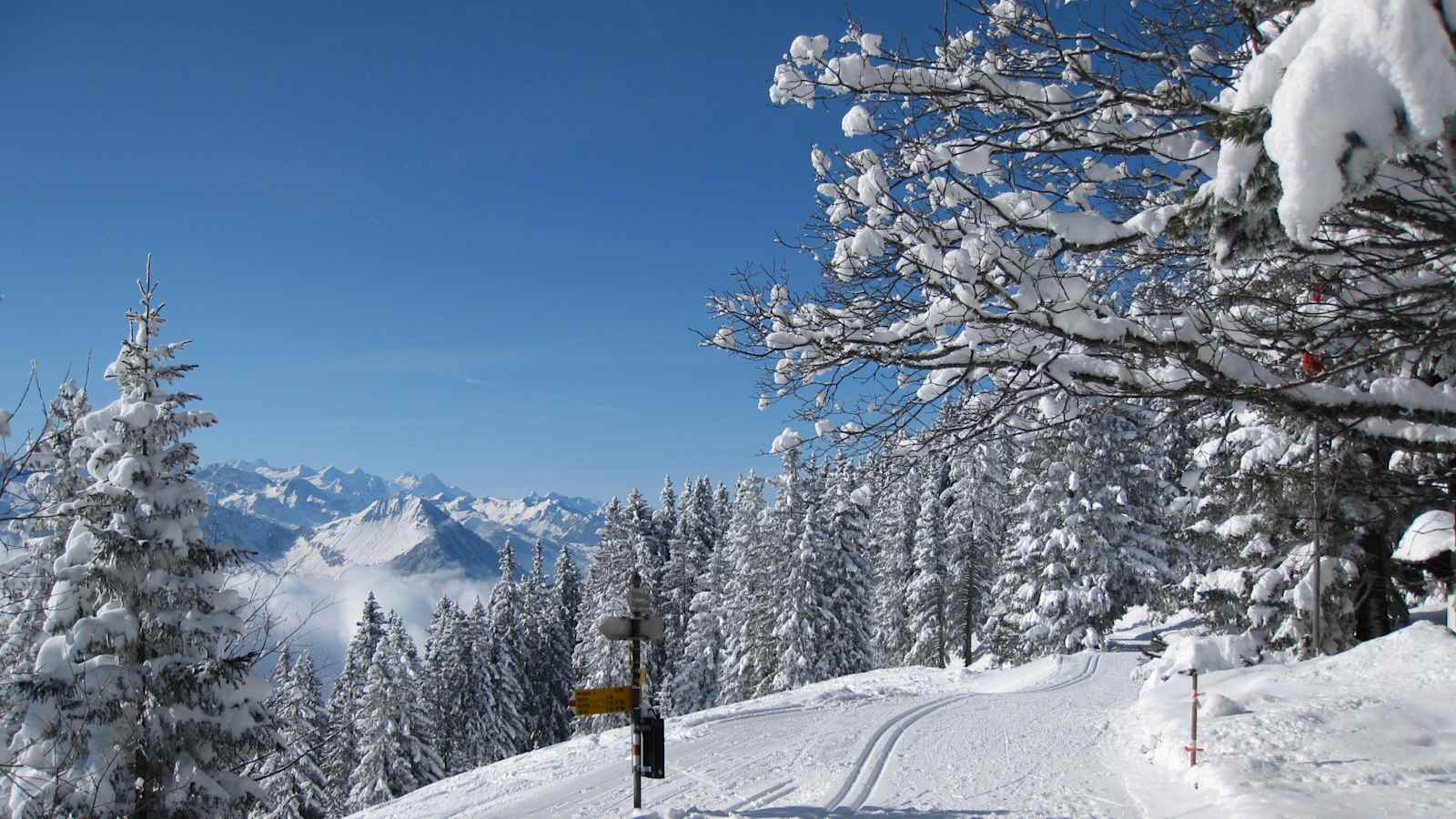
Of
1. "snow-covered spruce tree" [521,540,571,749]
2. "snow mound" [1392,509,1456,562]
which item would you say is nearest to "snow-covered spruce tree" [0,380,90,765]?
"snow mound" [1392,509,1456,562]

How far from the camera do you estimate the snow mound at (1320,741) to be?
709cm

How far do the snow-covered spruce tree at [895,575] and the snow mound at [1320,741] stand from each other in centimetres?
3013

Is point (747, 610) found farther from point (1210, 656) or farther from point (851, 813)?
point (851, 813)

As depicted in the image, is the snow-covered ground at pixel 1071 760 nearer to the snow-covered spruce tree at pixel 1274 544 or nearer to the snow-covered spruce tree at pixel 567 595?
the snow-covered spruce tree at pixel 1274 544

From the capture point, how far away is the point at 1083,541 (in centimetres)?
2550

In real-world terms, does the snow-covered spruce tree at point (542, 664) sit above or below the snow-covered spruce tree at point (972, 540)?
below

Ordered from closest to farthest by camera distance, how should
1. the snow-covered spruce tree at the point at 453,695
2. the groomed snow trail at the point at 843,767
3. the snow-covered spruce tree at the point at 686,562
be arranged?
the groomed snow trail at the point at 843,767 < the snow-covered spruce tree at the point at 453,695 < the snow-covered spruce tree at the point at 686,562

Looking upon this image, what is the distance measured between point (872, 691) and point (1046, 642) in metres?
9.27

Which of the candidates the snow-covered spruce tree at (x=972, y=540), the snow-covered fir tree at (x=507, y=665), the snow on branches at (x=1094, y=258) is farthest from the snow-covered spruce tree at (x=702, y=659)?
the snow on branches at (x=1094, y=258)

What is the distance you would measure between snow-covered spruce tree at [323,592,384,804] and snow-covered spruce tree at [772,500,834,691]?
60.3 ft

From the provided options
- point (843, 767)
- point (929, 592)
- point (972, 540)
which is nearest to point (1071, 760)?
point (843, 767)

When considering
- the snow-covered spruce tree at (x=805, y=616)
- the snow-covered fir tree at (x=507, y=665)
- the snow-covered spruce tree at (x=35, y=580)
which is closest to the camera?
the snow-covered spruce tree at (x=35, y=580)

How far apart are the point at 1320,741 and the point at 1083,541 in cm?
1759

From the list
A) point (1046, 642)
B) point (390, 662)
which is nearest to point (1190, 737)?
point (1046, 642)
